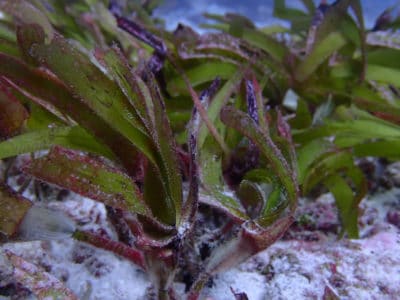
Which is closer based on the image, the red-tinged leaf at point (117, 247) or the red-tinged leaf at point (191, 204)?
the red-tinged leaf at point (191, 204)

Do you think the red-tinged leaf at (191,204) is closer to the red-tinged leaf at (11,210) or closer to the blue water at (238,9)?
the red-tinged leaf at (11,210)

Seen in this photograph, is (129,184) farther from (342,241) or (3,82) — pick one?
(342,241)

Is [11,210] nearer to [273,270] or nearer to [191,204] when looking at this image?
[191,204]

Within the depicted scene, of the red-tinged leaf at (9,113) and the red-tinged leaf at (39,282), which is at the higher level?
the red-tinged leaf at (9,113)

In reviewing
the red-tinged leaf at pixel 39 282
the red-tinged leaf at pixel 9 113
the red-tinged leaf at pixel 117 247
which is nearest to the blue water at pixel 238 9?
the red-tinged leaf at pixel 9 113

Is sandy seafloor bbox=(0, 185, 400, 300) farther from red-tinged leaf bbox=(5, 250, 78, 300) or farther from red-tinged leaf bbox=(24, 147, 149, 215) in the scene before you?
red-tinged leaf bbox=(24, 147, 149, 215)

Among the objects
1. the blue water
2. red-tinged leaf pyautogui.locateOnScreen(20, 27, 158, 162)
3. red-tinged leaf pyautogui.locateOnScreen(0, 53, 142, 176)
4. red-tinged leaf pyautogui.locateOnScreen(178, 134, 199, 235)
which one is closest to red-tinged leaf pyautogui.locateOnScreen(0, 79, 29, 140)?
red-tinged leaf pyautogui.locateOnScreen(0, 53, 142, 176)
